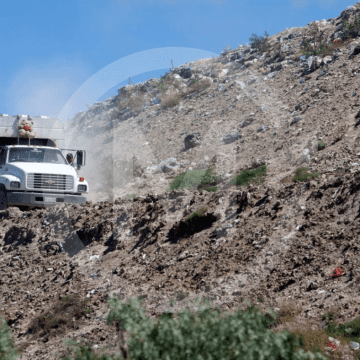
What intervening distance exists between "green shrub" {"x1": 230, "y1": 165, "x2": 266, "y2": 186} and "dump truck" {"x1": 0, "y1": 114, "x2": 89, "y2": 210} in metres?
5.73

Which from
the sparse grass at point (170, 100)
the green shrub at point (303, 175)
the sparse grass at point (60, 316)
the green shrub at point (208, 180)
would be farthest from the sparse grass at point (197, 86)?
the sparse grass at point (60, 316)

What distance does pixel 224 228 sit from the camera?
32.5 ft

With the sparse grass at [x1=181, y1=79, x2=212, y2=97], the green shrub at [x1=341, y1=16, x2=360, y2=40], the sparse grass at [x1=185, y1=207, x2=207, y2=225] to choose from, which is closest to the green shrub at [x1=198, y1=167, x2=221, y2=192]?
the sparse grass at [x1=185, y1=207, x2=207, y2=225]

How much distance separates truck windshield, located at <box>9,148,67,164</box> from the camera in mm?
15961

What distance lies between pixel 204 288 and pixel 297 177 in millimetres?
4074

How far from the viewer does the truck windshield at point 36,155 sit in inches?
Result: 628

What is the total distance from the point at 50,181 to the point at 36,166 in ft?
2.33

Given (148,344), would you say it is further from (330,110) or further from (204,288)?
(330,110)

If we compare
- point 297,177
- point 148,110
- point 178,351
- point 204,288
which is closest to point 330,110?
point 297,177

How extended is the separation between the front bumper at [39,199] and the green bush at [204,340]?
11015 mm

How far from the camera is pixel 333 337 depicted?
5.81 m

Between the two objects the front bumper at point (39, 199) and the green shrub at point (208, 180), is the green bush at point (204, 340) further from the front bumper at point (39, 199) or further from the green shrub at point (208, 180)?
the front bumper at point (39, 199)

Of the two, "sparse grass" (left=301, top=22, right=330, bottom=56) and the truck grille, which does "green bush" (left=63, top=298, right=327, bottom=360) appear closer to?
the truck grille

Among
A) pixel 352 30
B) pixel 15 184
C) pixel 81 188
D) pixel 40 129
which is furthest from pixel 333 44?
pixel 15 184
